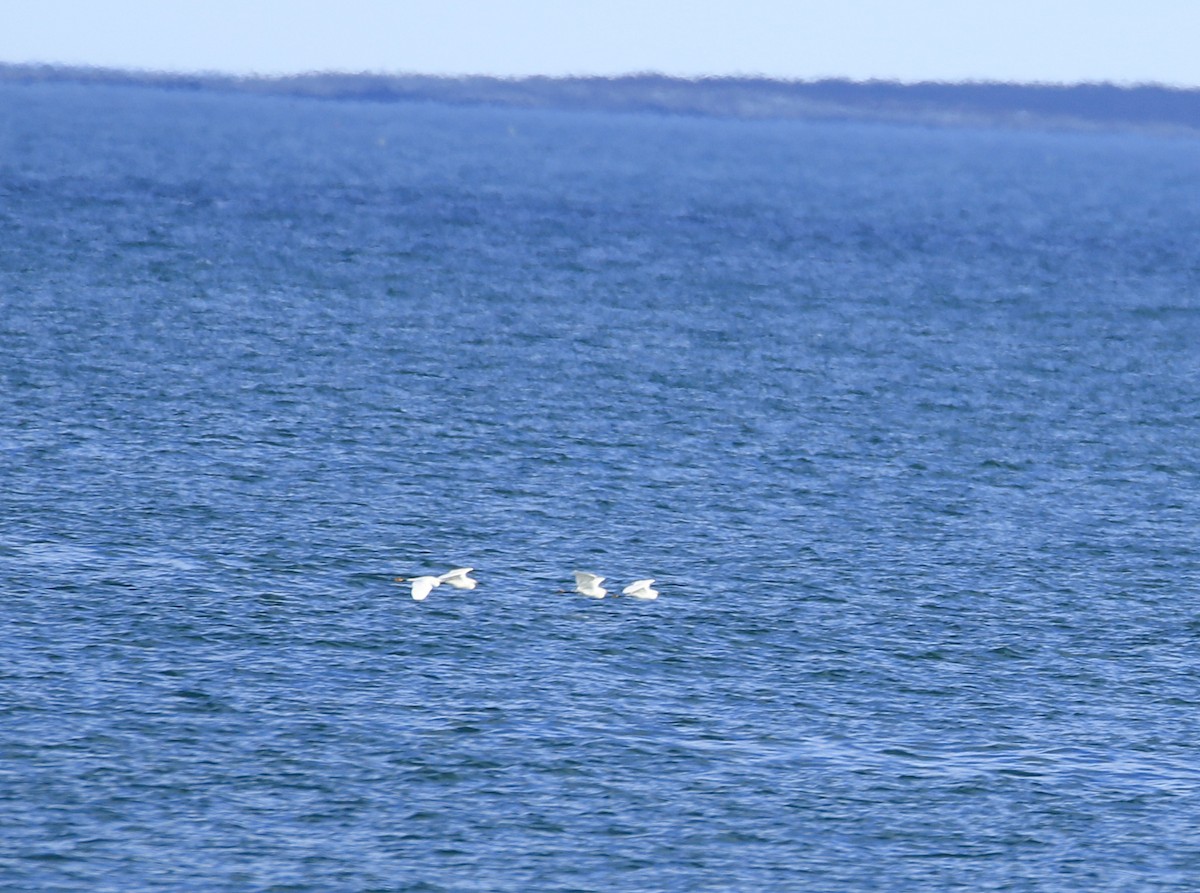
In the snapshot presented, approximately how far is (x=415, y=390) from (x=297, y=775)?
145ft

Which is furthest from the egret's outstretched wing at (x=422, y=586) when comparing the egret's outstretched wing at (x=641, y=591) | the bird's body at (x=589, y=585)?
the egret's outstretched wing at (x=641, y=591)

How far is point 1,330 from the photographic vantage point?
9038cm

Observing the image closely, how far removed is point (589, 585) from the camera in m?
51.5

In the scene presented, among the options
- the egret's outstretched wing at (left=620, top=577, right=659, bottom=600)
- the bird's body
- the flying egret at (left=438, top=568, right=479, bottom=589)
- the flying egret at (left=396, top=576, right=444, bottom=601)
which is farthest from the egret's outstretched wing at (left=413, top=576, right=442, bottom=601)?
the egret's outstretched wing at (left=620, top=577, right=659, bottom=600)

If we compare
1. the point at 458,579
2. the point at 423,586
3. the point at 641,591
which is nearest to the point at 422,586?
the point at 423,586

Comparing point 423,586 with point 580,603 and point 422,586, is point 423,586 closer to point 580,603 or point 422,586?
point 422,586

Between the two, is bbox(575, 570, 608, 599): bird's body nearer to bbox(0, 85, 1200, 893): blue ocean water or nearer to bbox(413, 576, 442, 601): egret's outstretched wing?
bbox(0, 85, 1200, 893): blue ocean water

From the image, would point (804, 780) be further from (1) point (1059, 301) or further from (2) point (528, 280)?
(1) point (1059, 301)

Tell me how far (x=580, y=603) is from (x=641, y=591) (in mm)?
1821

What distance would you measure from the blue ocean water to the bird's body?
66cm

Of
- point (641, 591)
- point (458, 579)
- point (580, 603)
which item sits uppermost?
point (458, 579)

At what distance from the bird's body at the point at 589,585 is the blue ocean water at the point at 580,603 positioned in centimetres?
66

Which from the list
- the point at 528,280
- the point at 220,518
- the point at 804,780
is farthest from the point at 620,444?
the point at 528,280

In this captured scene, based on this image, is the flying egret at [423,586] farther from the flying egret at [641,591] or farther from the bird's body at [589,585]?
the flying egret at [641,591]
